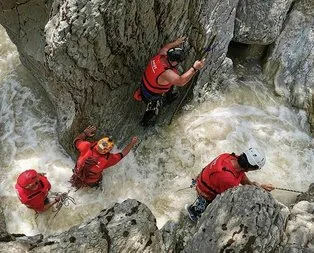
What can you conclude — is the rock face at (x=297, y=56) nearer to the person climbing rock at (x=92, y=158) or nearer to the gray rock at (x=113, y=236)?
the person climbing rock at (x=92, y=158)

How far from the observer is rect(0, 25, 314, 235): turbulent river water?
27.5 feet

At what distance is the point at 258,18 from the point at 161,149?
3.88 metres

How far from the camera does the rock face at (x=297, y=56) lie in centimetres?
1017

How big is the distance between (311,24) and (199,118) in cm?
365

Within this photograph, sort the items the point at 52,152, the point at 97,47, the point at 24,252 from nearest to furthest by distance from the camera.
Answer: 1. the point at 24,252
2. the point at 97,47
3. the point at 52,152

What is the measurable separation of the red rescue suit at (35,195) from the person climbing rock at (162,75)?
2.54 meters

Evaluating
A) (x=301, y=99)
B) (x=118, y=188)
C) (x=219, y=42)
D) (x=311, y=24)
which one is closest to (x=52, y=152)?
(x=118, y=188)

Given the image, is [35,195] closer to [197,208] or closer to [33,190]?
[33,190]

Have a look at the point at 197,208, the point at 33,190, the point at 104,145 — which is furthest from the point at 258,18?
the point at 33,190

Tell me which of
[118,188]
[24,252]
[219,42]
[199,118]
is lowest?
[118,188]

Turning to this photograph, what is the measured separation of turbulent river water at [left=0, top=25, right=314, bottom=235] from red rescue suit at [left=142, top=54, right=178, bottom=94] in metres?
1.70

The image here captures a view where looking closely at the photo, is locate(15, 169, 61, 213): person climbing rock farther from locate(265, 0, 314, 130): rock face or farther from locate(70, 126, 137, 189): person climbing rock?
locate(265, 0, 314, 130): rock face

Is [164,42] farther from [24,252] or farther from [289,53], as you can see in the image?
[24,252]

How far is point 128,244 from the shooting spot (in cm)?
555
